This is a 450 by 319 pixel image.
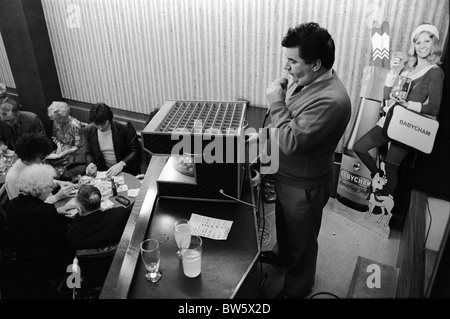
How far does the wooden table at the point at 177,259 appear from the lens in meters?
1.62

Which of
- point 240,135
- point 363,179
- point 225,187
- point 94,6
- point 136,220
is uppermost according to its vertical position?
point 94,6

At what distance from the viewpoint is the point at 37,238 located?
2.40m

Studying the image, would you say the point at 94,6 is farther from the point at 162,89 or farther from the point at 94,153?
the point at 94,153

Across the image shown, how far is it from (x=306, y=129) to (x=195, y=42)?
8.68 ft

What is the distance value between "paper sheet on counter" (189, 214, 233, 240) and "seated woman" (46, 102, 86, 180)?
7.73 feet

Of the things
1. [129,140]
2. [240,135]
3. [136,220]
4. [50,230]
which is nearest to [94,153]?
[129,140]

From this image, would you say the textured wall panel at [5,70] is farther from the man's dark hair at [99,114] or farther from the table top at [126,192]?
the table top at [126,192]

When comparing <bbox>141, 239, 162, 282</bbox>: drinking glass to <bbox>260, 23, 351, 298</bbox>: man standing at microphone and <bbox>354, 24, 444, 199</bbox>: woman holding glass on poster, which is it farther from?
<bbox>354, 24, 444, 199</bbox>: woman holding glass on poster

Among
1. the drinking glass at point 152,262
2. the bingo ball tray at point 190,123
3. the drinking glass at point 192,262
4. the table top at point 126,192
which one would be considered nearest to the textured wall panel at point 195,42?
the table top at point 126,192

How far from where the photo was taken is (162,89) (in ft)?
15.2

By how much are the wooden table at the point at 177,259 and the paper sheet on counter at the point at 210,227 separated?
0.11 ft

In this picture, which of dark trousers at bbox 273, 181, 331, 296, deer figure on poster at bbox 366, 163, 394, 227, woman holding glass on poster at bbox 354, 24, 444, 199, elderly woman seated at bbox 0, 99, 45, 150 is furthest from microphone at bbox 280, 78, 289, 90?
elderly woman seated at bbox 0, 99, 45, 150

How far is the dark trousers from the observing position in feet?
7.49

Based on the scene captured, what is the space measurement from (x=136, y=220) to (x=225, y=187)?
1.93 ft
